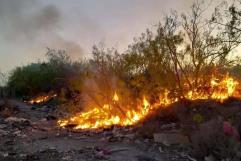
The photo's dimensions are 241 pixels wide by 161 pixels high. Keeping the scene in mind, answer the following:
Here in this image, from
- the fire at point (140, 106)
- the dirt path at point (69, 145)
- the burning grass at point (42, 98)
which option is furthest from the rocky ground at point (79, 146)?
the burning grass at point (42, 98)

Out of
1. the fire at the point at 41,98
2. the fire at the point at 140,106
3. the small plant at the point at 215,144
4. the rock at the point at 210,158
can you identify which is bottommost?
the rock at the point at 210,158

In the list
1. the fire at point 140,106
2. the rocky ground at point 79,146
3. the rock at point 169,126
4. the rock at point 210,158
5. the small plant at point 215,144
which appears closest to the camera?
the small plant at point 215,144

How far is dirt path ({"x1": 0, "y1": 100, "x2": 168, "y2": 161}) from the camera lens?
1355cm

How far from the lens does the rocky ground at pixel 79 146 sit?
13.5m

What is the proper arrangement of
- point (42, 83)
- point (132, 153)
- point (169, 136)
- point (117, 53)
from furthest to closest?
point (42, 83) → point (117, 53) → point (169, 136) → point (132, 153)

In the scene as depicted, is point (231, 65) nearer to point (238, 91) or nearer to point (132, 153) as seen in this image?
point (238, 91)

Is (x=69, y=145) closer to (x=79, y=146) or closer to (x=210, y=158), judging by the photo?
(x=79, y=146)

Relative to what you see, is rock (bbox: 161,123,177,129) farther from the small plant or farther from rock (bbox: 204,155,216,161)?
rock (bbox: 204,155,216,161)

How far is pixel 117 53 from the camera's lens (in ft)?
70.2

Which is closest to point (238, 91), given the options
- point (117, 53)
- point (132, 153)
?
point (117, 53)

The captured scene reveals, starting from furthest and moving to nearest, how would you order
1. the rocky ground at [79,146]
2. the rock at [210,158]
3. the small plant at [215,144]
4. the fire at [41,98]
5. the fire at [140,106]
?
the fire at [41,98] < the fire at [140,106] < the rocky ground at [79,146] < the rock at [210,158] < the small plant at [215,144]

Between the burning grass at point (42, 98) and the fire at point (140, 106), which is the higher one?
the burning grass at point (42, 98)

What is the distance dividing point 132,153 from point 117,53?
8.41 meters

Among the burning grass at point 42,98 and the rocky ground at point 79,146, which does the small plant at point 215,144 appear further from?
the burning grass at point 42,98
